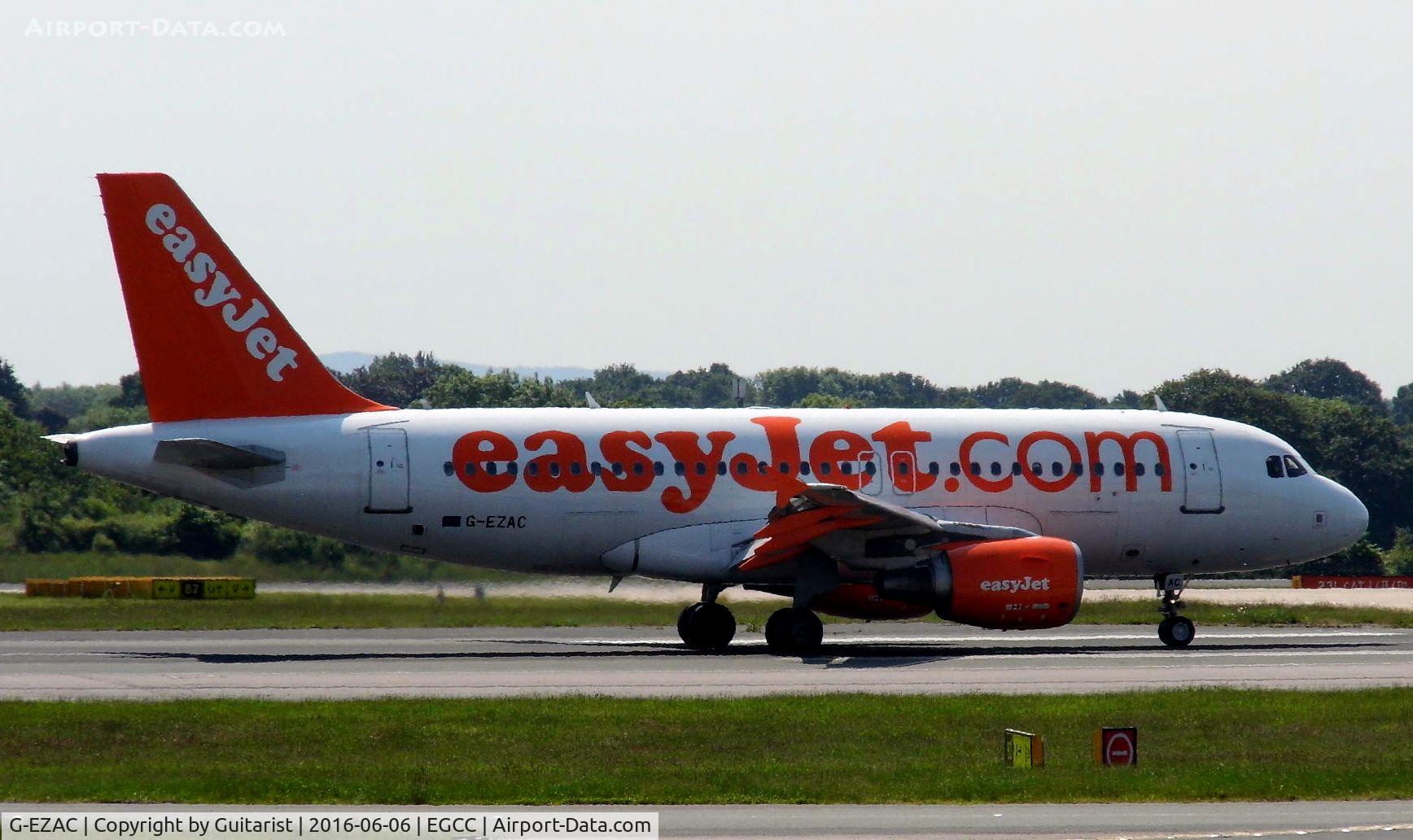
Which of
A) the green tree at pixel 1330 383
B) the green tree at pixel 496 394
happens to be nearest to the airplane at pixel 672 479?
the green tree at pixel 496 394

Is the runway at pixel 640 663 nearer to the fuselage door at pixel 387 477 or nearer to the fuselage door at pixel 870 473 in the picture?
the fuselage door at pixel 387 477

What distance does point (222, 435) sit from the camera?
3016 cm

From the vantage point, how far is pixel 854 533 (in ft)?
100

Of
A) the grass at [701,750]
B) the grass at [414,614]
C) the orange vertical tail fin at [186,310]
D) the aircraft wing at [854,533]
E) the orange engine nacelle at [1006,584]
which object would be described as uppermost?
the orange vertical tail fin at [186,310]

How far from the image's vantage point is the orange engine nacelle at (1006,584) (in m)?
29.7

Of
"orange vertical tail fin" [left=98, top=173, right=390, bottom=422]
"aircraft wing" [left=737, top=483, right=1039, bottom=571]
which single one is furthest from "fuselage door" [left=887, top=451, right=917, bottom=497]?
"orange vertical tail fin" [left=98, top=173, right=390, bottom=422]

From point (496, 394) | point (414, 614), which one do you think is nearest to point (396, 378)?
point (496, 394)

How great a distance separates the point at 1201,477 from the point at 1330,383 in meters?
134

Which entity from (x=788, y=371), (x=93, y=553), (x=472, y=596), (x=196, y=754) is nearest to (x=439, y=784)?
(x=196, y=754)

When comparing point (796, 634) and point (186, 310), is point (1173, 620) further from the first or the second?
point (186, 310)

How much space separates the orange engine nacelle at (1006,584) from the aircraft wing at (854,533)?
26.0 inches

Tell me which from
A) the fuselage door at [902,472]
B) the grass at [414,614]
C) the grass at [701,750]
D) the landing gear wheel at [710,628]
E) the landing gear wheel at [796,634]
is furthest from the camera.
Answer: the grass at [414,614]

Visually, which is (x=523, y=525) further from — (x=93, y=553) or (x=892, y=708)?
(x=93, y=553)

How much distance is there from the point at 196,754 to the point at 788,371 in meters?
171
